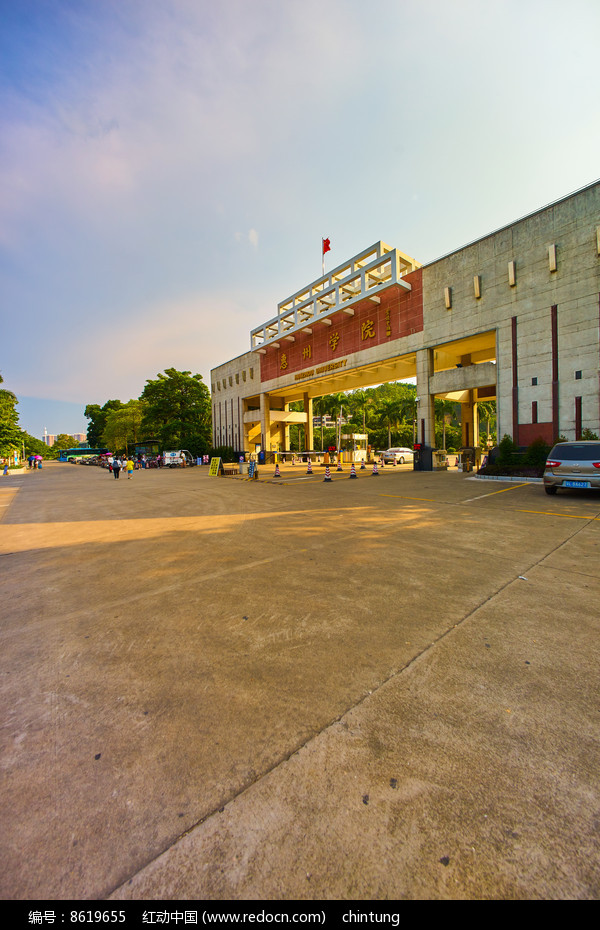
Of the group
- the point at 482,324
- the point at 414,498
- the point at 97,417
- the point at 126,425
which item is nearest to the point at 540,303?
the point at 482,324

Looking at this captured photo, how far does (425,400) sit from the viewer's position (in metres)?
20.7

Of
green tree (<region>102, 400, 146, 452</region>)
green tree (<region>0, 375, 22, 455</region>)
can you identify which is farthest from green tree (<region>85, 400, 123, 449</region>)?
green tree (<region>0, 375, 22, 455</region>)

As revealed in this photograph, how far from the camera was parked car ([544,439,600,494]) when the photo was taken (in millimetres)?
8727

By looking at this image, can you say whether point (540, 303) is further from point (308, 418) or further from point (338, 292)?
point (308, 418)

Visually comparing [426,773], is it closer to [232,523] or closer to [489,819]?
[489,819]

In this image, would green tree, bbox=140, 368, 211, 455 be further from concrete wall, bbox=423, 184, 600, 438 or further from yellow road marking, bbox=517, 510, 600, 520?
yellow road marking, bbox=517, 510, 600, 520

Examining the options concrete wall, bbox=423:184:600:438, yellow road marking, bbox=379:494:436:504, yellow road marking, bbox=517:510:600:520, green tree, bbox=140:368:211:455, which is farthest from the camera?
green tree, bbox=140:368:211:455

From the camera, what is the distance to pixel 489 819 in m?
1.40

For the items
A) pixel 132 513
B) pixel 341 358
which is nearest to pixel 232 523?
pixel 132 513

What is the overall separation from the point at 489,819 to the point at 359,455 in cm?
3604

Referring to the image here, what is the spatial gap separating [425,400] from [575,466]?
40.3ft

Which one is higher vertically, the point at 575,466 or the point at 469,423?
the point at 469,423

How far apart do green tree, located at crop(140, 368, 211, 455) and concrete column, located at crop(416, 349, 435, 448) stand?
30.4 metres

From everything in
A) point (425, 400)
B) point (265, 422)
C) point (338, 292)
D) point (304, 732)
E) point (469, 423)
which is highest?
point (338, 292)
